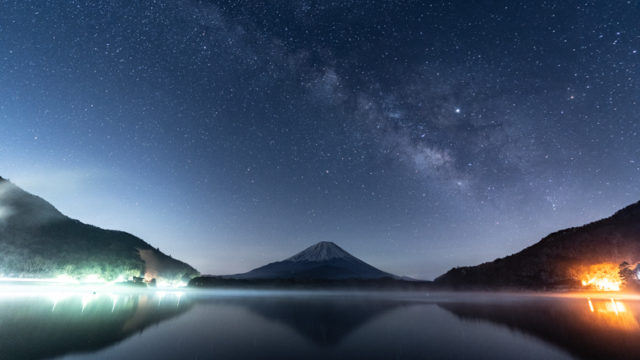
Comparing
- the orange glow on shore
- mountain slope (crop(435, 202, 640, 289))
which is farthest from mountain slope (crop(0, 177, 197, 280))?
the orange glow on shore

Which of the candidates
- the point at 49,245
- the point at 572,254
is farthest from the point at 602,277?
the point at 49,245

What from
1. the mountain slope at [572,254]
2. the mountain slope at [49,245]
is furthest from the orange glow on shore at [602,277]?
the mountain slope at [49,245]

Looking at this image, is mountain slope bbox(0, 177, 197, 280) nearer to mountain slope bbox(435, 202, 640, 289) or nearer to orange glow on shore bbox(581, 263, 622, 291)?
mountain slope bbox(435, 202, 640, 289)

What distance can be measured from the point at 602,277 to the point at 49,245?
131 m

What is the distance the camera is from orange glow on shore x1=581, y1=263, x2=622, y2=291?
52.7 metres

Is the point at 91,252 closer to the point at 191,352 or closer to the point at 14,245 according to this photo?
the point at 14,245

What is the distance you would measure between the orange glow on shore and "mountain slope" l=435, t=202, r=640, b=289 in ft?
5.08

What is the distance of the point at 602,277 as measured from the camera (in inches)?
2206

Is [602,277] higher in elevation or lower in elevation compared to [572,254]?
lower

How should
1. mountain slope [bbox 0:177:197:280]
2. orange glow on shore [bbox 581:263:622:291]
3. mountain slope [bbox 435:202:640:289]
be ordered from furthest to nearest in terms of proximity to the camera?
mountain slope [bbox 0:177:197:280] → mountain slope [bbox 435:202:640:289] → orange glow on shore [bbox 581:263:622:291]

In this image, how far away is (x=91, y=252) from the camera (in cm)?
10131

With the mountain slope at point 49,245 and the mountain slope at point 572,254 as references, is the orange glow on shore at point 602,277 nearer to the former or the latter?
the mountain slope at point 572,254

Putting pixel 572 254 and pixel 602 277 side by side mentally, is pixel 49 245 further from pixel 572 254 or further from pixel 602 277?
pixel 572 254

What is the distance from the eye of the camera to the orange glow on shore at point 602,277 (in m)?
52.7
